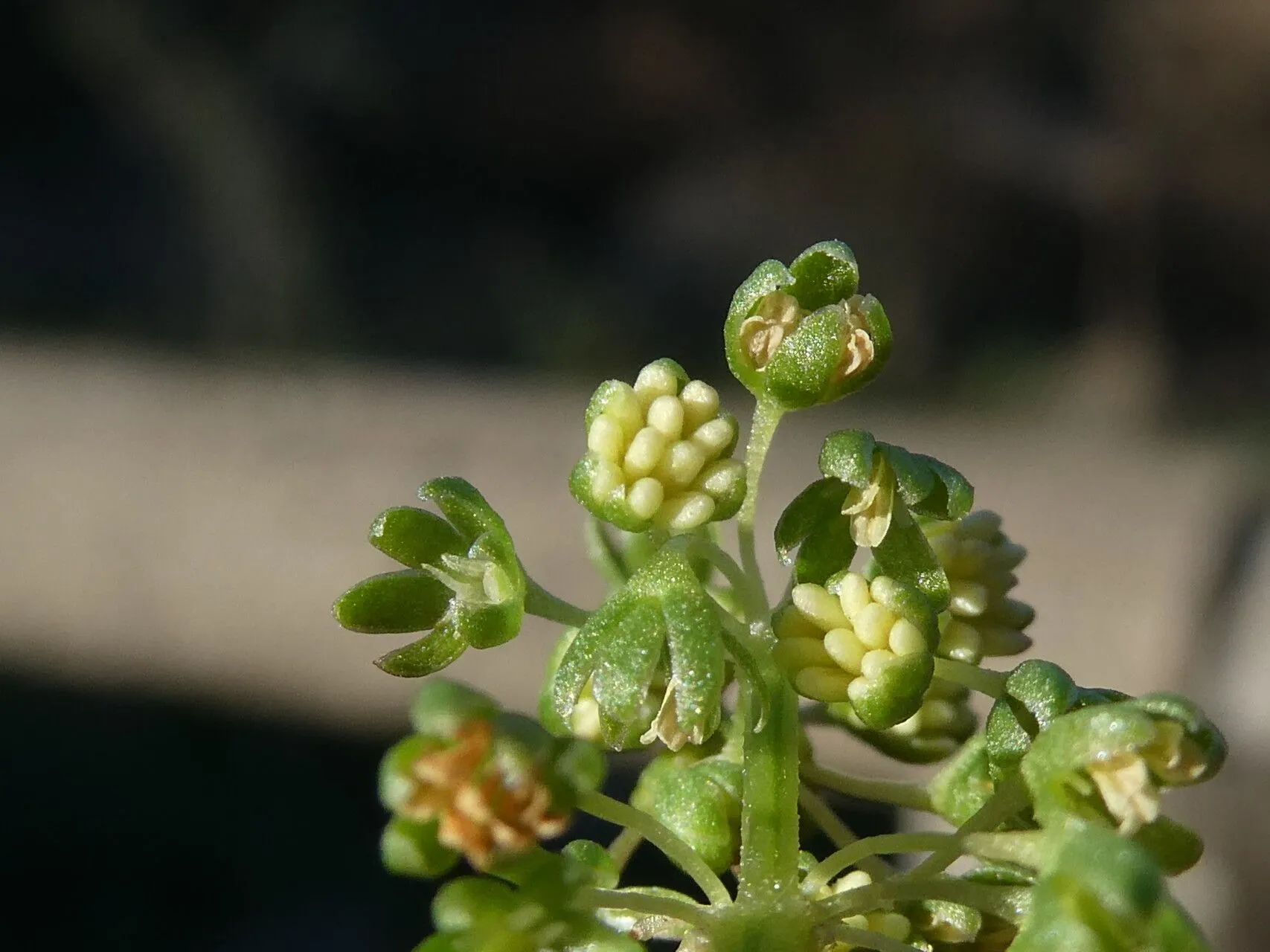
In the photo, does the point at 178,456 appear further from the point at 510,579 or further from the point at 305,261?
the point at 510,579

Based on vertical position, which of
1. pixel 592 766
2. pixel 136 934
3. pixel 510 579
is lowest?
pixel 592 766

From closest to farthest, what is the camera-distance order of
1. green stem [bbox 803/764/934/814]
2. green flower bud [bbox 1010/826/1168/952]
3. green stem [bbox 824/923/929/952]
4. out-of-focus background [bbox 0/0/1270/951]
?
green flower bud [bbox 1010/826/1168/952] < green stem [bbox 824/923/929/952] < green stem [bbox 803/764/934/814] < out-of-focus background [bbox 0/0/1270/951]

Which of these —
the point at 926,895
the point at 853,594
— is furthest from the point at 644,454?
the point at 926,895

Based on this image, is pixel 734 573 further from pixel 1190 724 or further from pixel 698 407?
pixel 1190 724

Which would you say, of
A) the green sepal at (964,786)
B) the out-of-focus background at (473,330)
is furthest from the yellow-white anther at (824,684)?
the out-of-focus background at (473,330)

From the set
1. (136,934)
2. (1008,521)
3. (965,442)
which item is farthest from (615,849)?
(136,934)

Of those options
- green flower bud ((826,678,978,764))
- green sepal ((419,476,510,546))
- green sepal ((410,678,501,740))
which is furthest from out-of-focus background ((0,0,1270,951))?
green sepal ((410,678,501,740))

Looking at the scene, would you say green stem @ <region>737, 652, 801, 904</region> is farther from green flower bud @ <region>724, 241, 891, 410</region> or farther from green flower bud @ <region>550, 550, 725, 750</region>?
green flower bud @ <region>724, 241, 891, 410</region>
